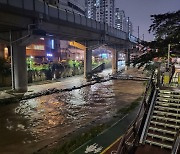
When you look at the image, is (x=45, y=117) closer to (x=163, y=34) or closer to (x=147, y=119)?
(x=147, y=119)

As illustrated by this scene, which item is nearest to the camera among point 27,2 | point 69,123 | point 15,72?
point 69,123

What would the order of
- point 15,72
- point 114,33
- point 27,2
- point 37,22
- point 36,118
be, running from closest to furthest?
point 36,118
point 27,2
point 37,22
point 15,72
point 114,33

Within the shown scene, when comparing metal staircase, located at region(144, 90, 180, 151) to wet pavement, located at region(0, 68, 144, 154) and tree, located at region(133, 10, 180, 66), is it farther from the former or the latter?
tree, located at region(133, 10, 180, 66)

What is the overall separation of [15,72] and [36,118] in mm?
11766

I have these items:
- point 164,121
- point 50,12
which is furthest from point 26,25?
point 164,121

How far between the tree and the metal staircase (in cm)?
546

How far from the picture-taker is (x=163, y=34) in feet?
57.5

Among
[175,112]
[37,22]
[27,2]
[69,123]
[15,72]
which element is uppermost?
[27,2]

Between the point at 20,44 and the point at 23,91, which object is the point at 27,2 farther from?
the point at 23,91

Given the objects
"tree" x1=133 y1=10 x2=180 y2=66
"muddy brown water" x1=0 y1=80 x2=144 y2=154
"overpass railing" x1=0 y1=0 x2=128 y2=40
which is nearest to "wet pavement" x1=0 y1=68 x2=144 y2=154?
"muddy brown water" x1=0 y1=80 x2=144 y2=154

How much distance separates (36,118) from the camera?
15.5 metres

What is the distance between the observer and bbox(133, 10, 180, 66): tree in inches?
636

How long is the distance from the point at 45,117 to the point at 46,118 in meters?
0.29

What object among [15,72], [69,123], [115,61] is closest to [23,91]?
[15,72]
